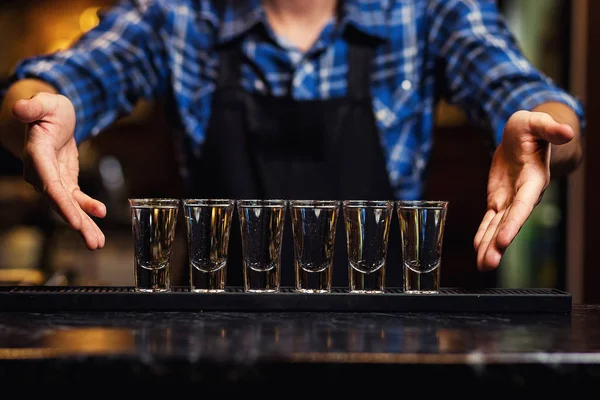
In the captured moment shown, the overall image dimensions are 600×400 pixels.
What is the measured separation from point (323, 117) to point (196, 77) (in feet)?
1.19

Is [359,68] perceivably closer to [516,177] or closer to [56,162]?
[516,177]

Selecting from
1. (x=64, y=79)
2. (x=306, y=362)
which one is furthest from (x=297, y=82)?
(x=306, y=362)

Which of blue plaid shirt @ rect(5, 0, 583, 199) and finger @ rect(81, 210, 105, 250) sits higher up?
blue plaid shirt @ rect(5, 0, 583, 199)

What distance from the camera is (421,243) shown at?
1.21 m

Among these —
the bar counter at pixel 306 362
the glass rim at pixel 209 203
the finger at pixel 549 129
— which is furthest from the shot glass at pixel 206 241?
the finger at pixel 549 129

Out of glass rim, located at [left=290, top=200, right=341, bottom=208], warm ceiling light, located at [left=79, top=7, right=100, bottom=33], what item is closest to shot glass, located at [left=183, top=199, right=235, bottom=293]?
glass rim, located at [left=290, top=200, right=341, bottom=208]

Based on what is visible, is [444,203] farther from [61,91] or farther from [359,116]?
[61,91]

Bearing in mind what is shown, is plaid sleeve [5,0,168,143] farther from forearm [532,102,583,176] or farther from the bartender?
forearm [532,102,583,176]

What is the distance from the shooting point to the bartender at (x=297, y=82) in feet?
6.26

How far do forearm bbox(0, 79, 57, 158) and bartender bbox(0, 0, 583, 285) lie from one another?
0.05 ft

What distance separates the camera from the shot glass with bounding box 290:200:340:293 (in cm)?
120

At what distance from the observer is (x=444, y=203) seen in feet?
4.01

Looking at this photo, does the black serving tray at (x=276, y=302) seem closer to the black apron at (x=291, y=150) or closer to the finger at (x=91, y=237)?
the finger at (x=91, y=237)

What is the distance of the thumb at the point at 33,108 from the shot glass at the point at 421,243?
61 cm
